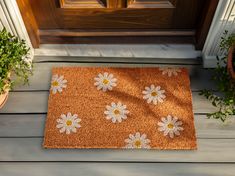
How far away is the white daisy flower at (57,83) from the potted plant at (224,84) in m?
0.70

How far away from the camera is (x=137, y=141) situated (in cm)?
160

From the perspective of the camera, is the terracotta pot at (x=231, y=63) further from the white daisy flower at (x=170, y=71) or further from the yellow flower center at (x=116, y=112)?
the yellow flower center at (x=116, y=112)

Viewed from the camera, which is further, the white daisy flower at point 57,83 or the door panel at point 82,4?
the white daisy flower at point 57,83

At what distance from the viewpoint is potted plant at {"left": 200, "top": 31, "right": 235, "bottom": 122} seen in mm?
1544

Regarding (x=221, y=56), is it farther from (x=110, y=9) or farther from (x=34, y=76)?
(x=34, y=76)

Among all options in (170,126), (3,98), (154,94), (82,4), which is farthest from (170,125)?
(3,98)

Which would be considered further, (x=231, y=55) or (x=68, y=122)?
(x=68, y=122)

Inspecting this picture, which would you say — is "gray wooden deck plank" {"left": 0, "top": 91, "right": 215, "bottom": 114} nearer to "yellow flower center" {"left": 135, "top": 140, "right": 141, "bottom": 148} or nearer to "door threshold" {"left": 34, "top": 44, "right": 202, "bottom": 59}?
"door threshold" {"left": 34, "top": 44, "right": 202, "bottom": 59}

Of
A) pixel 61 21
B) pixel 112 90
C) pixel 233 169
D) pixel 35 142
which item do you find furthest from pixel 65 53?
pixel 233 169

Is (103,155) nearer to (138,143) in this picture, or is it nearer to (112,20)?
(138,143)

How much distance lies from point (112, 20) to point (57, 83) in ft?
1.40

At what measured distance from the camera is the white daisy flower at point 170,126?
63.6 inches

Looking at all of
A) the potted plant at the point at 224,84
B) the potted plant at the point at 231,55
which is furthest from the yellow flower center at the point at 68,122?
the potted plant at the point at 231,55

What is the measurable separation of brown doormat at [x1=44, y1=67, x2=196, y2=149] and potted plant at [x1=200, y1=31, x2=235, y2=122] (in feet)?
0.40
